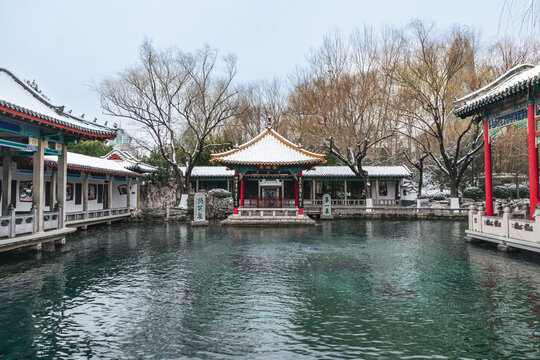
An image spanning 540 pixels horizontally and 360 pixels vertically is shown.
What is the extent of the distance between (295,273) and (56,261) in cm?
712

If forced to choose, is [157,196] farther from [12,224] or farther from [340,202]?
[12,224]

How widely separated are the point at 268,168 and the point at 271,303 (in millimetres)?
14742

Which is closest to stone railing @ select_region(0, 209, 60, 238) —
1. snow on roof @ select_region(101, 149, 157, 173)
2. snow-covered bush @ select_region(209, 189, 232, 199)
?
snow on roof @ select_region(101, 149, 157, 173)

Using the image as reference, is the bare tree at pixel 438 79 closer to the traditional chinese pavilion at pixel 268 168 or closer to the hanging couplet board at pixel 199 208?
the traditional chinese pavilion at pixel 268 168

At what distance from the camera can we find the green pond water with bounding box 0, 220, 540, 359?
15.0ft

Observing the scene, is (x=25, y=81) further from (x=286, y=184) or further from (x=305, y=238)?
(x=286, y=184)

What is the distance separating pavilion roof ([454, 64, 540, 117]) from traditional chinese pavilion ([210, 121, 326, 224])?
8.65 m

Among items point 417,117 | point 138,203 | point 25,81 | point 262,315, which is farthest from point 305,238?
point 138,203

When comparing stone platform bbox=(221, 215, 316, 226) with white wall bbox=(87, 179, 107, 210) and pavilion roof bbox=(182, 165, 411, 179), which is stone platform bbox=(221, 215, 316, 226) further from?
white wall bbox=(87, 179, 107, 210)

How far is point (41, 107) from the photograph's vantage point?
36.6 feet

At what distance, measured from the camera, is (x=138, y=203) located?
25.0 metres

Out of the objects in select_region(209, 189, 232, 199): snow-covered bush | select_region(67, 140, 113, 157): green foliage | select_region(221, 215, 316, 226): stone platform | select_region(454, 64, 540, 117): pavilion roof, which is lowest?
select_region(221, 215, 316, 226): stone platform

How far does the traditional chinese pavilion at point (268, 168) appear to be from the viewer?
794 inches

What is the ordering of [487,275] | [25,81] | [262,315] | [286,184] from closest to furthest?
1. [262,315]
2. [487,275]
3. [25,81]
4. [286,184]
